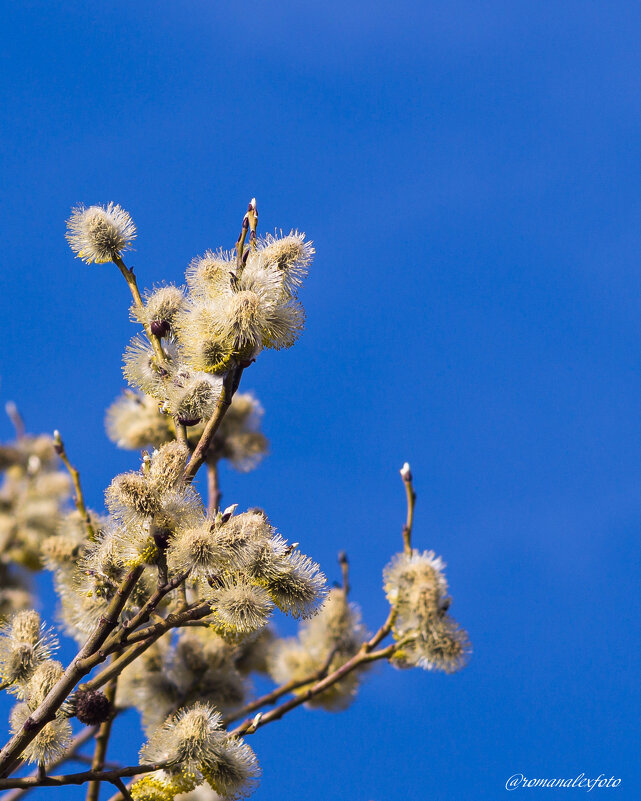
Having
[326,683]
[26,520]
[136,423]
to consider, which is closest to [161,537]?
[326,683]

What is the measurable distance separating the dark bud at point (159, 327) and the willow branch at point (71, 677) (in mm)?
981

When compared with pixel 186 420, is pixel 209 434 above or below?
below

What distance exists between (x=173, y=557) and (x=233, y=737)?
33.4 inches

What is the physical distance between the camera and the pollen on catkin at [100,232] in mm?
3742

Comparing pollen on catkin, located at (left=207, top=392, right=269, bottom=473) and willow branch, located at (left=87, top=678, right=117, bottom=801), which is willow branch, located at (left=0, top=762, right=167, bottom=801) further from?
pollen on catkin, located at (left=207, top=392, right=269, bottom=473)

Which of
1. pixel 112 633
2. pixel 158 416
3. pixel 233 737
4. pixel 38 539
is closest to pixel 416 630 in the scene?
pixel 233 737

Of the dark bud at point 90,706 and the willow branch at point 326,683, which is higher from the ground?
the willow branch at point 326,683

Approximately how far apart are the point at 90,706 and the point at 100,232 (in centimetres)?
187

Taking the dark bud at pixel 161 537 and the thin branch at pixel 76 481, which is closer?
the dark bud at pixel 161 537

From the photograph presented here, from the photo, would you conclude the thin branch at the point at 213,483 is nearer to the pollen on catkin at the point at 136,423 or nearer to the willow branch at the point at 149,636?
the pollen on catkin at the point at 136,423

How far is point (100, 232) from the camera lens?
12.2 feet

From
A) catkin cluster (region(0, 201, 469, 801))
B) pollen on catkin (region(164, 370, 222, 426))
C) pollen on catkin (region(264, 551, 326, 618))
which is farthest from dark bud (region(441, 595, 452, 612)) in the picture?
pollen on catkin (region(164, 370, 222, 426))

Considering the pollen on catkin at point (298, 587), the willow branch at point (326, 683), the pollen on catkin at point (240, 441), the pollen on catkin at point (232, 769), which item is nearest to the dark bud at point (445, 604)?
the willow branch at point (326, 683)

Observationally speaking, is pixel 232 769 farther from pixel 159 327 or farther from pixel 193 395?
pixel 159 327
